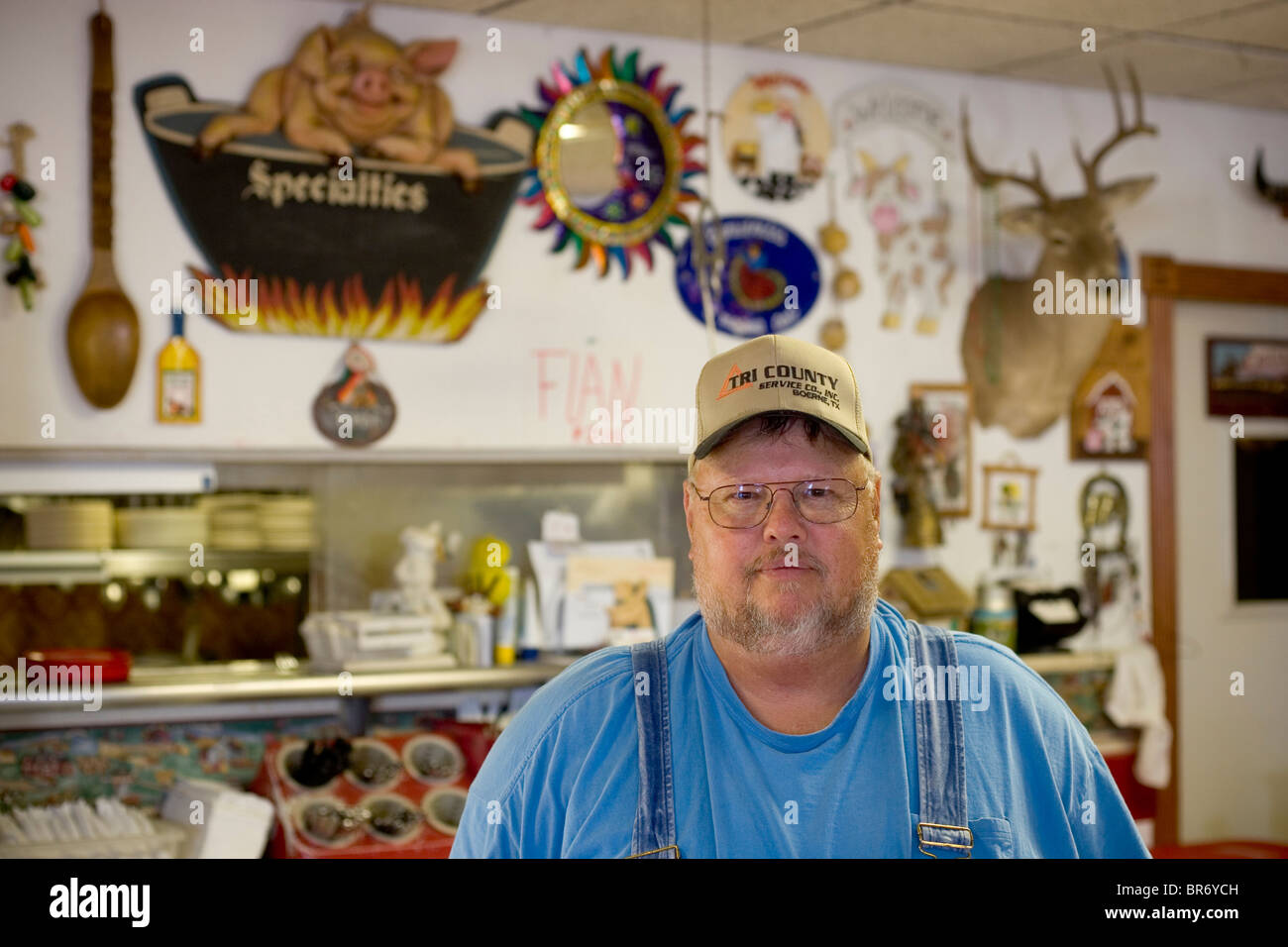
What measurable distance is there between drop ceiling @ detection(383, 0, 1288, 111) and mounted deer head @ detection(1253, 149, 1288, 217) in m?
0.41

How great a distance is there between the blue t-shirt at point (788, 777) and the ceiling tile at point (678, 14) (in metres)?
2.90

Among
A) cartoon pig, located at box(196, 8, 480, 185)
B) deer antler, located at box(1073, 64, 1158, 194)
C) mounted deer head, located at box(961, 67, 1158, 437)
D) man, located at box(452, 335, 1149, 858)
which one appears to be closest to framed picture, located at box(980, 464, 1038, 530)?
mounted deer head, located at box(961, 67, 1158, 437)

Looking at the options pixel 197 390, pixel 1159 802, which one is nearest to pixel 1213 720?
pixel 1159 802

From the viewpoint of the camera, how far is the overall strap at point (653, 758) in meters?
1.38

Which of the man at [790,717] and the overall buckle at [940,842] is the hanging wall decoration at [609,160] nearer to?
the man at [790,717]

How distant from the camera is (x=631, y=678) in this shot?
4.84 feet

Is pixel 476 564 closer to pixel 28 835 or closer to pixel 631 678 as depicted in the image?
pixel 28 835

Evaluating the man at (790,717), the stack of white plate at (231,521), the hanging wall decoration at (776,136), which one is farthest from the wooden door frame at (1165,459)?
the man at (790,717)

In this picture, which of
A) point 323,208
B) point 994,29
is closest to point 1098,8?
point 994,29

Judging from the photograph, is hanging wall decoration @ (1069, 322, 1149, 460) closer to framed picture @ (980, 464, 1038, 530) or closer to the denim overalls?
framed picture @ (980, 464, 1038, 530)

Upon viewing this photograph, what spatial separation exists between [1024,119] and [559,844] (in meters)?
4.01

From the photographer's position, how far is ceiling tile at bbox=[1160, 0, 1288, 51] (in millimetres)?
4141

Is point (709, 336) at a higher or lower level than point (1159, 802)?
higher

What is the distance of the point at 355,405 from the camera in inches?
154
